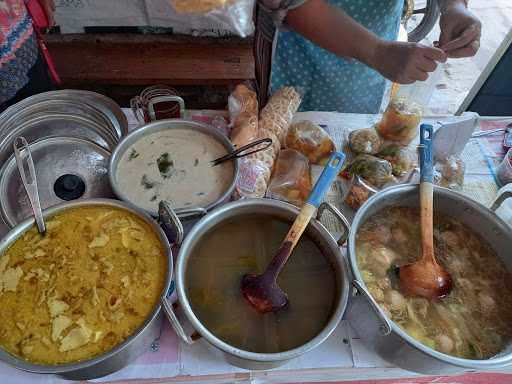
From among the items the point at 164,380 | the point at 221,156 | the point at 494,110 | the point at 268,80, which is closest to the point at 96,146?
the point at 221,156

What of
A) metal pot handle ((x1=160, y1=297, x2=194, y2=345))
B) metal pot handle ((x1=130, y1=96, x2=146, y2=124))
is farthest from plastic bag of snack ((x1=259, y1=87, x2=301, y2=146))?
metal pot handle ((x1=160, y1=297, x2=194, y2=345))

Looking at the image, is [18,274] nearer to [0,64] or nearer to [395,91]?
[0,64]

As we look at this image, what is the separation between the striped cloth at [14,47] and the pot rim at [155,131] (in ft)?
1.61

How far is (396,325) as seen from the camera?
79 cm

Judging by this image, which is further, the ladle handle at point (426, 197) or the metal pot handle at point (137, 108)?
the metal pot handle at point (137, 108)

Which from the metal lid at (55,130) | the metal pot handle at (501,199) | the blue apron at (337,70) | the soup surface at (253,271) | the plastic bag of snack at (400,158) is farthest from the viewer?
the blue apron at (337,70)

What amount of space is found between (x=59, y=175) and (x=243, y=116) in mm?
638

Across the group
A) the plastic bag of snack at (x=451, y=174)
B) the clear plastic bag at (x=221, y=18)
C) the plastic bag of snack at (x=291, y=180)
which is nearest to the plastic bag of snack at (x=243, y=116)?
the plastic bag of snack at (x=291, y=180)

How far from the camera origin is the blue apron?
1.64m

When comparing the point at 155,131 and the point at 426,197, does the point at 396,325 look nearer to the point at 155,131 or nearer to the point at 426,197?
the point at 426,197

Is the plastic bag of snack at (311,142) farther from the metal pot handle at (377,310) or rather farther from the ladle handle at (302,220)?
the metal pot handle at (377,310)

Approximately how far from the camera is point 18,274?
33.7 inches

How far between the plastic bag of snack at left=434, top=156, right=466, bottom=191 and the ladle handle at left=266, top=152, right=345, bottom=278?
0.59m

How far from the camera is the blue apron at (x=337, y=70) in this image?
1642 mm
